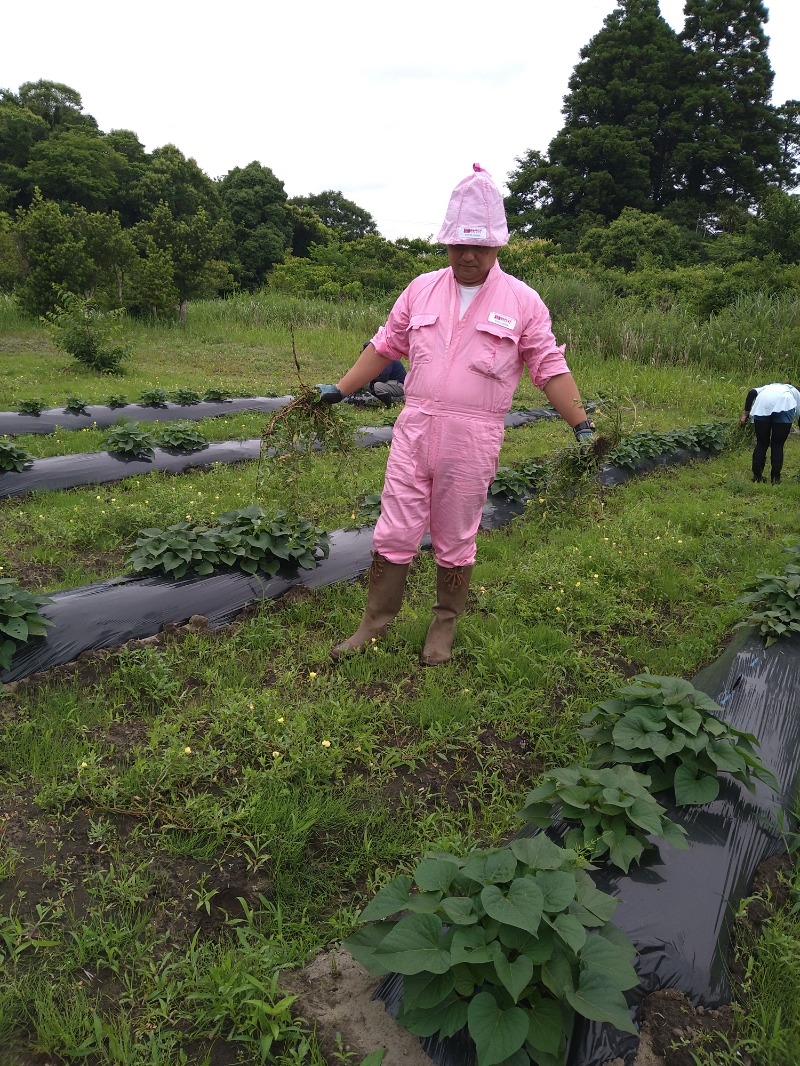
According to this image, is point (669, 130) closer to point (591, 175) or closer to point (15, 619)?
point (591, 175)

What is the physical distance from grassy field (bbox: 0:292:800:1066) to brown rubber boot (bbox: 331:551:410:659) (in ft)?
0.27

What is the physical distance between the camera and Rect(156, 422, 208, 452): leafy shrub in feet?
20.8

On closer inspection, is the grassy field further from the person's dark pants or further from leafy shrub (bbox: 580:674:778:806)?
the person's dark pants

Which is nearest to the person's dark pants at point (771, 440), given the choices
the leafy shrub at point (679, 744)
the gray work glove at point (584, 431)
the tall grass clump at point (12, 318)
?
the gray work glove at point (584, 431)

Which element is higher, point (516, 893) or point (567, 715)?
point (516, 893)

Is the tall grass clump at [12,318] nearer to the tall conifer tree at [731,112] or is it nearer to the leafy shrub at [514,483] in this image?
A: the leafy shrub at [514,483]

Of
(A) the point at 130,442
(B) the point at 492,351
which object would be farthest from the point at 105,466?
(B) the point at 492,351

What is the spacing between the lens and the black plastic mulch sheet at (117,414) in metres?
6.97

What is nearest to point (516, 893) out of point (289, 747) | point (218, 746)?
point (289, 747)

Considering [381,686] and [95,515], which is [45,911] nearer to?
[381,686]

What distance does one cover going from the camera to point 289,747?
2.54 metres

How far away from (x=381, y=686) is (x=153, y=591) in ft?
4.10

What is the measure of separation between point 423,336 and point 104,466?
3.94m

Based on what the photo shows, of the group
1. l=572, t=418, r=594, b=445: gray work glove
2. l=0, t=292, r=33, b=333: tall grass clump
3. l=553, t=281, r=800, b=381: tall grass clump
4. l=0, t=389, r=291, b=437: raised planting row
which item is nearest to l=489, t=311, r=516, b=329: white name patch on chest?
l=572, t=418, r=594, b=445: gray work glove
